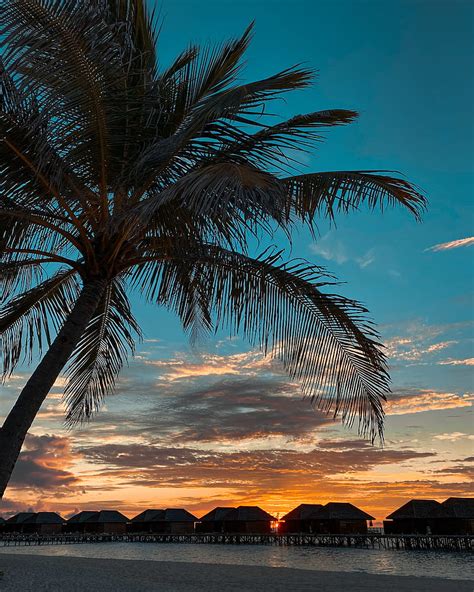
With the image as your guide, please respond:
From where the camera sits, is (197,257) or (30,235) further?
(30,235)

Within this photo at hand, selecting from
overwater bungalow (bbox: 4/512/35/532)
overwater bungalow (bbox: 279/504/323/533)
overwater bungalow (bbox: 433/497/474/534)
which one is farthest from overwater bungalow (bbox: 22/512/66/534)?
overwater bungalow (bbox: 433/497/474/534)

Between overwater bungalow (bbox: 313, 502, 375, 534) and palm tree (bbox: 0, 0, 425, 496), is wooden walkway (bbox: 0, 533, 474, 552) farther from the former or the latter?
palm tree (bbox: 0, 0, 425, 496)

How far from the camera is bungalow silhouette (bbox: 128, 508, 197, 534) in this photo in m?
52.6

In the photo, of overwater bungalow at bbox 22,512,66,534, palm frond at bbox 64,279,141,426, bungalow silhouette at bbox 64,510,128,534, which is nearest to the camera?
palm frond at bbox 64,279,141,426

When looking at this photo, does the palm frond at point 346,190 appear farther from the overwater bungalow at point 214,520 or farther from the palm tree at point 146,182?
the overwater bungalow at point 214,520

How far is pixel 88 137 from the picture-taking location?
6332 millimetres

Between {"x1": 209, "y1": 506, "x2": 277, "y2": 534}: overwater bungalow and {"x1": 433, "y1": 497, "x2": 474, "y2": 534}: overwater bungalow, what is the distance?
53.2 feet

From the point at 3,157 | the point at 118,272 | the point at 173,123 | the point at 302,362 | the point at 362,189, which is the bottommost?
the point at 302,362

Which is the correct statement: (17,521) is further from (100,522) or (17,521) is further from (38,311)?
(38,311)

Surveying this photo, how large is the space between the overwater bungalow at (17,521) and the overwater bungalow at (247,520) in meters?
20.3

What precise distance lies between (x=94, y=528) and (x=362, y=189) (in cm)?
5757

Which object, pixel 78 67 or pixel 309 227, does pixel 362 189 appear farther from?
pixel 78 67

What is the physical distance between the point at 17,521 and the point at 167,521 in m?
15.0

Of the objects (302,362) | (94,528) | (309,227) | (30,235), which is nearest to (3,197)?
(30,235)
